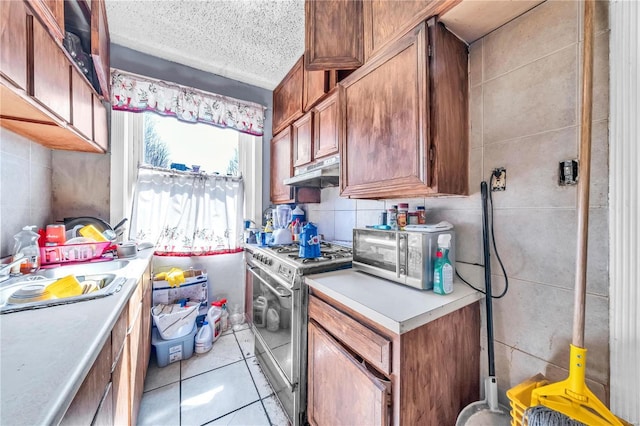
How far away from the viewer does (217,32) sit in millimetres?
1787

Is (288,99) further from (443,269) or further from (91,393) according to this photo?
(91,393)

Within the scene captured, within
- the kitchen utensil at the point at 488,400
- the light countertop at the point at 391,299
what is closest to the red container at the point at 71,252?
the light countertop at the point at 391,299

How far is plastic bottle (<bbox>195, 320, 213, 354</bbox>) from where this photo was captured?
1.85 metres

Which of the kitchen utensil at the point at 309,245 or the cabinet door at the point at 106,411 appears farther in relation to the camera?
the kitchen utensil at the point at 309,245

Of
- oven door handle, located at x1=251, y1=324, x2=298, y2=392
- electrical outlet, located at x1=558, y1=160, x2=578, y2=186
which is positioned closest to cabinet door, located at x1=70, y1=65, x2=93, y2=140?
oven door handle, located at x1=251, y1=324, x2=298, y2=392

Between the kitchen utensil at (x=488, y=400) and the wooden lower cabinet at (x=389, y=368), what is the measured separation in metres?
0.04

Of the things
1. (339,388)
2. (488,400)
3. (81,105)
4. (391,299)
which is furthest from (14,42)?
(488,400)

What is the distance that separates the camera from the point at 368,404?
839mm

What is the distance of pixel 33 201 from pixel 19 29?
1.07 meters

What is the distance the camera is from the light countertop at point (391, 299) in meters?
0.78

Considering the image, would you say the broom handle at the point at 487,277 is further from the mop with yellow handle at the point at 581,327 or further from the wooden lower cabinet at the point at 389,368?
the mop with yellow handle at the point at 581,327

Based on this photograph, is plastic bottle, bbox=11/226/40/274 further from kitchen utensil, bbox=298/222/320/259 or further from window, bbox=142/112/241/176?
kitchen utensil, bbox=298/222/320/259

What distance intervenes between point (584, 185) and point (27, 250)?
2.34 metres

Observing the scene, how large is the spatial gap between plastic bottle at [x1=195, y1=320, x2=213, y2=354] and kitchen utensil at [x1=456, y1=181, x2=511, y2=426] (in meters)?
1.78
